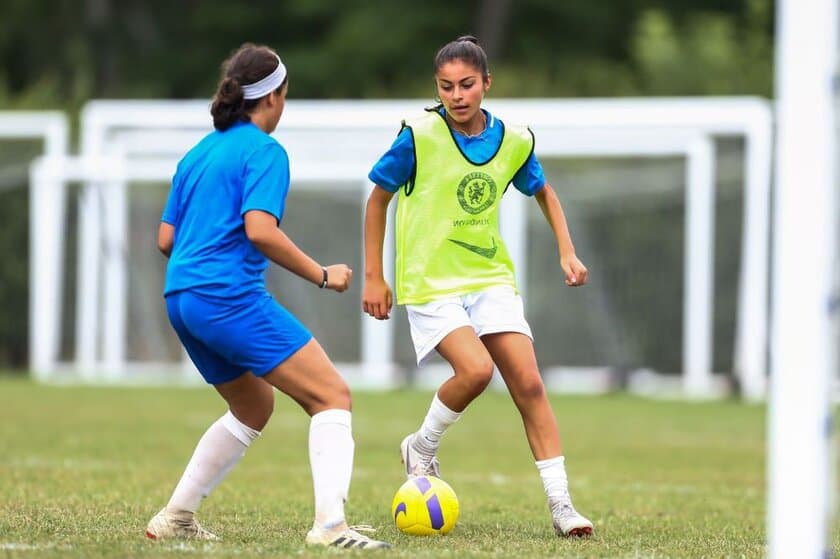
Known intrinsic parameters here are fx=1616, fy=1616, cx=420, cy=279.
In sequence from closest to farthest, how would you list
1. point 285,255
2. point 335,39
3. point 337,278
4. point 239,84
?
point 285,255
point 337,278
point 239,84
point 335,39

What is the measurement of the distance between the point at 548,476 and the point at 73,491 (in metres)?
2.72

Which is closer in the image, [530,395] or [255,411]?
[255,411]

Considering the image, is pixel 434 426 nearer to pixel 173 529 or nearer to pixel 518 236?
pixel 173 529

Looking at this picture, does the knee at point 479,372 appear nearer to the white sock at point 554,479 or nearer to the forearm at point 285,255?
the white sock at point 554,479

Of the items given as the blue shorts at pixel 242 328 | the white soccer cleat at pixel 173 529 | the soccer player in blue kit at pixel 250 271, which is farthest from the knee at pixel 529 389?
the white soccer cleat at pixel 173 529

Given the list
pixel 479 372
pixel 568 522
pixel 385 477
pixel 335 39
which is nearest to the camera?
pixel 568 522

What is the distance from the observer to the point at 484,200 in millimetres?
6828

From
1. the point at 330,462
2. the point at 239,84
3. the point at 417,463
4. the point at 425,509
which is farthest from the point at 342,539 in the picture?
the point at 239,84

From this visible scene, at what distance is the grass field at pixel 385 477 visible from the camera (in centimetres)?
621

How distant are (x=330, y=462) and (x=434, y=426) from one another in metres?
1.37

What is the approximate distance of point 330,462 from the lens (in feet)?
19.0

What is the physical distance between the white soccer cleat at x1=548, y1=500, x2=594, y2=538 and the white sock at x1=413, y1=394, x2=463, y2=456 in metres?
0.64

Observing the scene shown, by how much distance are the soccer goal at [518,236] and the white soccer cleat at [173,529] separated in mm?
13611

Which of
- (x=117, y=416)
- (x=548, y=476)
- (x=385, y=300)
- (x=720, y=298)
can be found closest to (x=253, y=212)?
(x=385, y=300)
